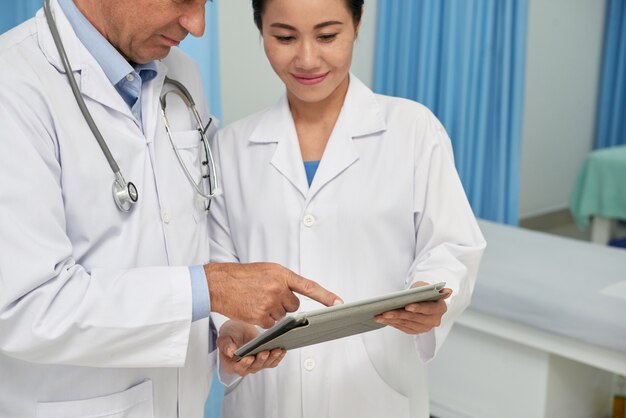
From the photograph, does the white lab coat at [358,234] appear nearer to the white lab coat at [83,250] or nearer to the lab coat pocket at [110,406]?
the white lab coat at [83,250]

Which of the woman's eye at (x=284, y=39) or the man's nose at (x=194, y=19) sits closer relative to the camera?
the man's nose at (x=194, y=19)

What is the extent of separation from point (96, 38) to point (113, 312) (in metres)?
0.44

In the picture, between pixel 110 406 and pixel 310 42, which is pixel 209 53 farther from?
pixel 110 406

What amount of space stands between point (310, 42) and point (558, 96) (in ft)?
14.3

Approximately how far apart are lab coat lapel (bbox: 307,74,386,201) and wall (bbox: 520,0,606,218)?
Answer: 12.3 ft

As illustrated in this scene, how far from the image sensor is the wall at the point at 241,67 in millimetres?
3125

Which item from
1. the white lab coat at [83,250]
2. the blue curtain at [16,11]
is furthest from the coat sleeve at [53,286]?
the blue curtain at [16,11]

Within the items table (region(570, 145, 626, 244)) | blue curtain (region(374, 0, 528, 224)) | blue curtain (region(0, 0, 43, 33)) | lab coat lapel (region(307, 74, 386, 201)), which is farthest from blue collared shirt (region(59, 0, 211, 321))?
table (region(570, 145, 626, 244))

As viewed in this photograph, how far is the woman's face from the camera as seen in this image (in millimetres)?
1446

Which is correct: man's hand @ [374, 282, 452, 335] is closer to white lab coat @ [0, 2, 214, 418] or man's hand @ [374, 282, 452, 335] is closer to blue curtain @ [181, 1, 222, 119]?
white lab coat @ [0, 2, 214, 418]

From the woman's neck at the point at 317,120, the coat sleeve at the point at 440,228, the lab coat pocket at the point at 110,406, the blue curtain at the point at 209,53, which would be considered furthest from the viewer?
the blue curtain at the point at 209,53

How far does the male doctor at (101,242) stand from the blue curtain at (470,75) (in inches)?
103

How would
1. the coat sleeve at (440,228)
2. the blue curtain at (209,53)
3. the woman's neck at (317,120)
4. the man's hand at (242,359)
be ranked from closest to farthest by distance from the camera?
the man's hand at (242,359)
the coat sleeve at (440,228)
the woman's neck at (317,120)
the blue curtain at (209,53)

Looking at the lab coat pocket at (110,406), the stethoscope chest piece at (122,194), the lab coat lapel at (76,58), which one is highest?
the lab coat lapel at (76,58)
